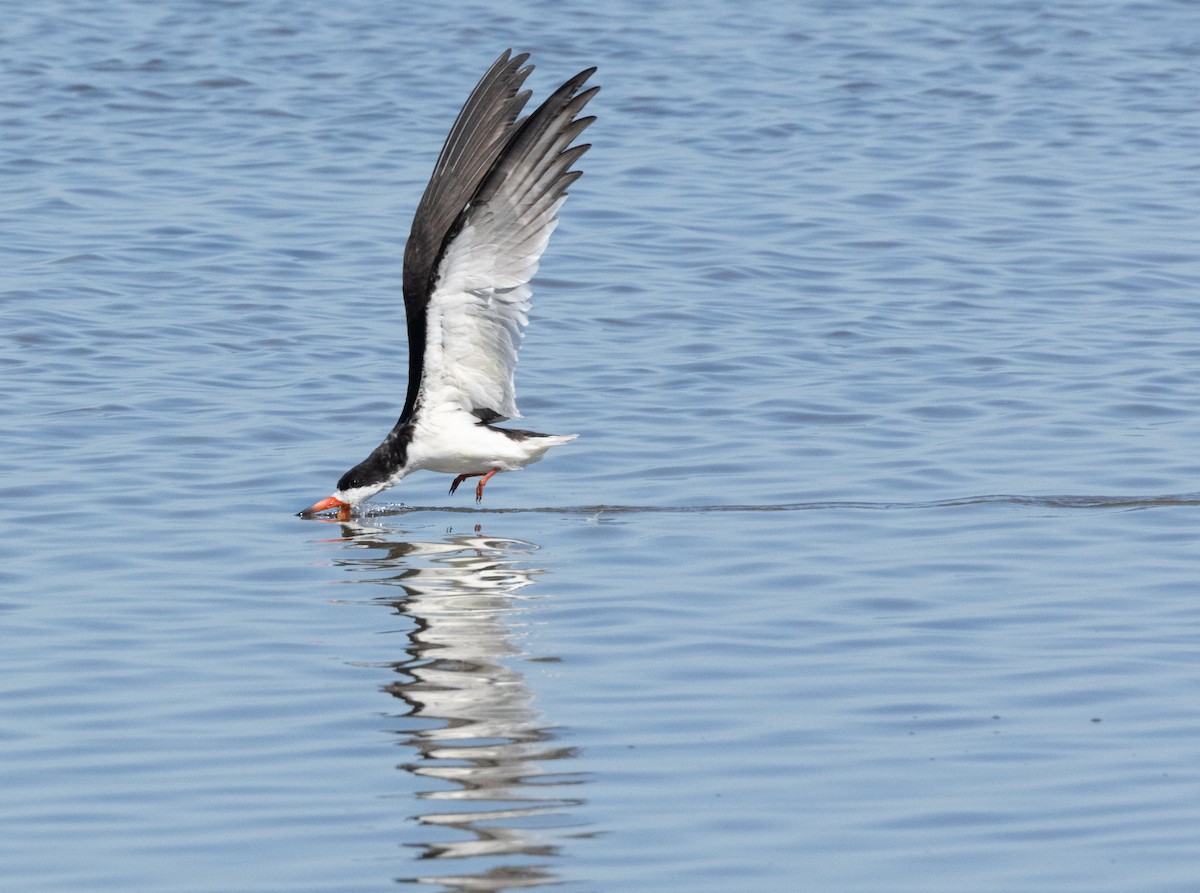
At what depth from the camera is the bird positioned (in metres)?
8.76

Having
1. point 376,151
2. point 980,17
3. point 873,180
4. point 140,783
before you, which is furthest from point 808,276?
point 980,17

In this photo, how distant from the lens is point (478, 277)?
29.1ft

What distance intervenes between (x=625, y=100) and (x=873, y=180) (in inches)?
155

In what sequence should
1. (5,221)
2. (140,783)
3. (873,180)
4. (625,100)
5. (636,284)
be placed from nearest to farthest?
(140,783) < (636,284) < (5,221) < (873,180) < (625,100)

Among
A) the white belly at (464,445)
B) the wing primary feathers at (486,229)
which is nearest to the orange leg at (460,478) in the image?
the white belly at (464,445)

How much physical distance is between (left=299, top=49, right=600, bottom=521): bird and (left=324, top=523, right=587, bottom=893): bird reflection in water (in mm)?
608

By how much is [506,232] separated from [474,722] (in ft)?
10.0

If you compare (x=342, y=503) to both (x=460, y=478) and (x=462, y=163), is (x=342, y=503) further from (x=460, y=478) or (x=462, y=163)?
(x=462, y=163)

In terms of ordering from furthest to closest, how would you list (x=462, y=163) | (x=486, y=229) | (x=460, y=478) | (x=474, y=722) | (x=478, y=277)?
1. (x=460, y=478)
2. (x=462, y=163)
3. (x=478, y=277)
4. (x=486, y=229)
5. (x=474, y=722)

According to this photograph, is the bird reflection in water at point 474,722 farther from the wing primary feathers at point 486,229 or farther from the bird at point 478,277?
the wing primary feathers at point 486,229

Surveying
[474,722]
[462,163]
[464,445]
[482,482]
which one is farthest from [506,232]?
[474,722]

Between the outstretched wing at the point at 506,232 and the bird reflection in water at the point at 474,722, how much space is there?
102 cm

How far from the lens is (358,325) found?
13055 mm

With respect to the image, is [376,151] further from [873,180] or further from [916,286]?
[916,286]
